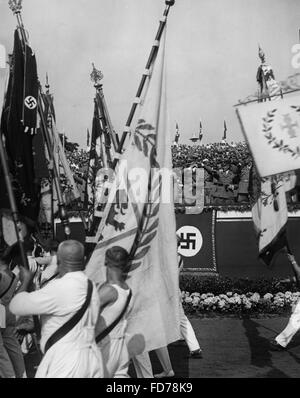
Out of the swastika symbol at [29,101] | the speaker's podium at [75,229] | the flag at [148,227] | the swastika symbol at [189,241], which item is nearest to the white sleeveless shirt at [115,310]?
the flag at [148,227]

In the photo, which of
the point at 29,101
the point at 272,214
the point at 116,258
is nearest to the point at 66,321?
the point at 116,258

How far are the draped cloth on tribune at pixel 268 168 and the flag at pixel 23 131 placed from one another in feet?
9.96

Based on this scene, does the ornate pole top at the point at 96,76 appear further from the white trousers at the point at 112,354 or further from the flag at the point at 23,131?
the white trousers at the point at 112,354

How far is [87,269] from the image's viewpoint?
6117 millimetres

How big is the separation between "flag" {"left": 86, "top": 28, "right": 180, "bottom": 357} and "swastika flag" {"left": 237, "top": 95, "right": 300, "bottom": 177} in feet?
3.32

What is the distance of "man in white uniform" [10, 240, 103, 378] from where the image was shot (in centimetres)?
460

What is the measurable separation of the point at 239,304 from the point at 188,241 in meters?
2.14

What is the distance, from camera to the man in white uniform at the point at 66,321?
4.60 m

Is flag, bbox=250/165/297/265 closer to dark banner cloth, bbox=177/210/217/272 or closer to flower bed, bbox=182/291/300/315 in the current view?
flower bed, bbox=182/291/300/315

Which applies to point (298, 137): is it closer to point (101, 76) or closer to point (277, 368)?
point (277, 368)

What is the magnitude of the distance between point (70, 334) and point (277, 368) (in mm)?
4440

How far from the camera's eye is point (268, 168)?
20.0 ft

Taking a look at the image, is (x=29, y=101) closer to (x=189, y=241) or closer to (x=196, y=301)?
(x=196, y=301)

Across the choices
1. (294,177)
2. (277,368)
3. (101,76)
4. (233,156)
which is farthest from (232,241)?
(233,156)
